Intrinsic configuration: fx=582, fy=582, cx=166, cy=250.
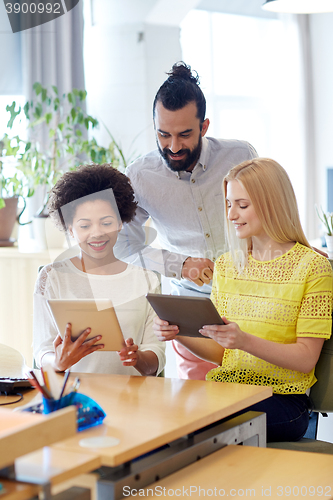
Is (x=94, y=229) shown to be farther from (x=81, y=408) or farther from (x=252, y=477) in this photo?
(x=252, y=477)

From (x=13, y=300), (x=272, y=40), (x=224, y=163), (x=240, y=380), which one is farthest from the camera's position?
(x=272, y=40)

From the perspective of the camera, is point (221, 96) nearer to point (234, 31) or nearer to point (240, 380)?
point (234, 31)

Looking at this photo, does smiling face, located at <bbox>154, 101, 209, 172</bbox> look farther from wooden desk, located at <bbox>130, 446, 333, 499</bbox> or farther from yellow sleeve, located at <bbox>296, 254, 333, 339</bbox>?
wooden desk, located at <bbox>130, 446, 333, 499</bbox>

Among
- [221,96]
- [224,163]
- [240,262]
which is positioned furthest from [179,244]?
[221,96]

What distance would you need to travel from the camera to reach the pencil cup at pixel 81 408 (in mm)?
976

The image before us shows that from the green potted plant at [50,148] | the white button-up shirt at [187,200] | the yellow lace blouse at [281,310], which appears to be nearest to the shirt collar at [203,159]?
the white button-up shirt at [187,200]

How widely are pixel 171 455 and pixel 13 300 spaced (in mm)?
1635

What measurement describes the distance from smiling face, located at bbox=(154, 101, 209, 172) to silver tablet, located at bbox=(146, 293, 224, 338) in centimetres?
64

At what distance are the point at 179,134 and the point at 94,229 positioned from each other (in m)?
0.47

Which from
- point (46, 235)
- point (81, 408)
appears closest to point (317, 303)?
point (81, 408)

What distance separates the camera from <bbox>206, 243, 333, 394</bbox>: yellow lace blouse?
53.3 inches

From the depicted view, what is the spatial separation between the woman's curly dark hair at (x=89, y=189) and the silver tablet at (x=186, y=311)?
38 cm

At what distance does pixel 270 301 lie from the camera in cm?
140

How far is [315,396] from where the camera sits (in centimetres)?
143
